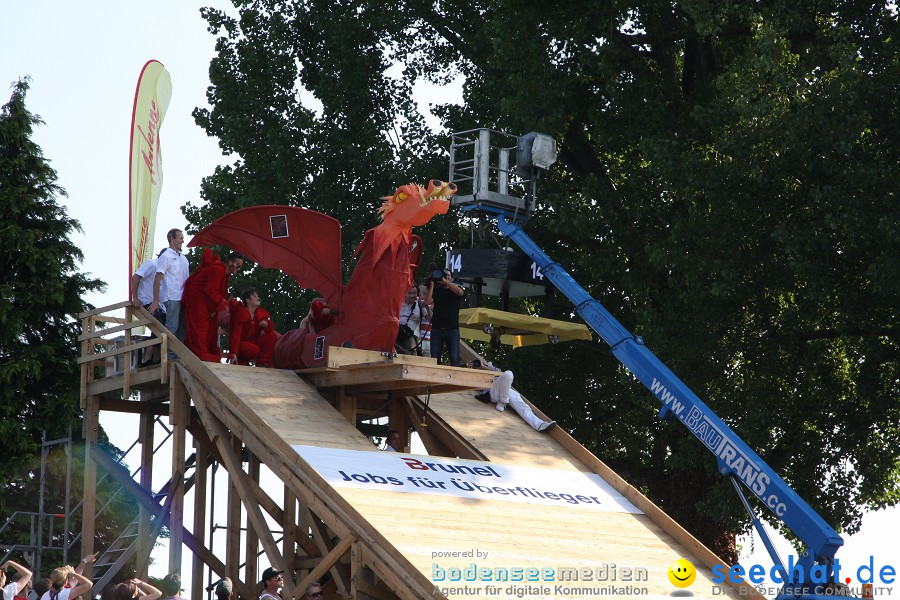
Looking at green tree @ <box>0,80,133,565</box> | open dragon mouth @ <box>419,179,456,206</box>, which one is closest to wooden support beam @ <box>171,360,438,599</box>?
open dragon mouth @ <box>419,179,456,206</box>

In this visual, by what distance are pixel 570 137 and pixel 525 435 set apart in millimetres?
9290

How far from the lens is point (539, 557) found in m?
11.6

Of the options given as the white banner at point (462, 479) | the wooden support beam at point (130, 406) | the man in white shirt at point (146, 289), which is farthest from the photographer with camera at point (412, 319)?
the wooden support beam at point (130, 406)

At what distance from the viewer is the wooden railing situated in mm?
14216

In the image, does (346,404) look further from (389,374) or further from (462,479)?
(462,479)

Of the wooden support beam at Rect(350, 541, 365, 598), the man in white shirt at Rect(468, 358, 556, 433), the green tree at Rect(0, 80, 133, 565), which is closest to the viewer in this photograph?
the wooden support beam at Rect(350, 541, 365, 598)

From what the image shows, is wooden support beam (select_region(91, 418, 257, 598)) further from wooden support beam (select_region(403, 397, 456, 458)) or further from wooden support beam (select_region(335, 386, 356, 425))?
wooden support beam (select_region(403, 397, 456, 458))

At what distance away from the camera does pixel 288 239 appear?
14805mm

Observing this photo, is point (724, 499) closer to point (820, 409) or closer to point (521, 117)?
point (820, 409)

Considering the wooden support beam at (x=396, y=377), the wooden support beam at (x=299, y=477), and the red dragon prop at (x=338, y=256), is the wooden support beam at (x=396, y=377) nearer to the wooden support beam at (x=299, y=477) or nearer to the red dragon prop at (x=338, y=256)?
the red dragon prop at (x=338, y=256)

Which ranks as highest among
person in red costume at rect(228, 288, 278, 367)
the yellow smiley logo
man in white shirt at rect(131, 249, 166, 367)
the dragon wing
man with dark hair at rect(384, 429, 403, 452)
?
the dragon wing

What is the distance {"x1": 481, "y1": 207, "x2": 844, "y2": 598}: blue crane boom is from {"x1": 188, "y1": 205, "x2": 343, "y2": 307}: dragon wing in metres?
2.78

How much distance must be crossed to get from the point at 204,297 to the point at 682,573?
6.20 metres

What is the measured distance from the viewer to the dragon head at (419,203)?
13.7m
